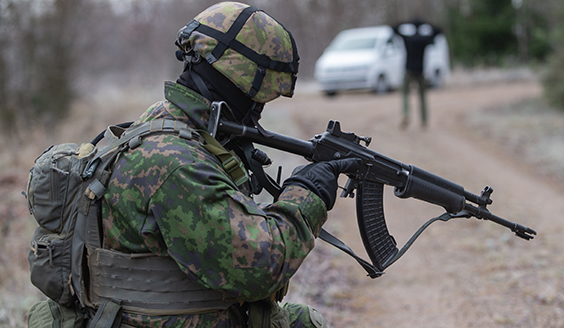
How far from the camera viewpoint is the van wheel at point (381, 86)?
1725 centimetres

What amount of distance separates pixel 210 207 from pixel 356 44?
16192 millimetres

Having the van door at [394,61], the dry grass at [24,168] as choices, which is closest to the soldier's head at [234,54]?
the dry grass at [24,168]

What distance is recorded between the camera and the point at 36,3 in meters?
10.1

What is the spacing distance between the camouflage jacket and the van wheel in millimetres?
15779

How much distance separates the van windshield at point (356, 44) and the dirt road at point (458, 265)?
7.05 m

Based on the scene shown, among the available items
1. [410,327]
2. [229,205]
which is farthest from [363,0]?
[229,205]

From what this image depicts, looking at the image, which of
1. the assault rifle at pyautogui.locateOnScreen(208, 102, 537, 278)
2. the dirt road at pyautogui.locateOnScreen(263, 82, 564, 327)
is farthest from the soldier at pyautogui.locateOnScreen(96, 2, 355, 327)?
the dirt road at pyautogui.locateOnScreen(263, 82, 564, 327)

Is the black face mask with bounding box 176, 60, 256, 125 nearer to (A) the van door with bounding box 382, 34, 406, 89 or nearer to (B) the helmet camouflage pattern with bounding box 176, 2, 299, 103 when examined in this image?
(B) the helmet camouflage pattern with bounding box 176, 2, 299, 103

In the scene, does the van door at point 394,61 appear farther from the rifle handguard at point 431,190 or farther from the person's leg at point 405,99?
the rifle handguard at point 431,190

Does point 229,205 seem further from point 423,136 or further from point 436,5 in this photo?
point 436,5

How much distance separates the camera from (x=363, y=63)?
53.3 ft

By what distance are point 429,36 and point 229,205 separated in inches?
459

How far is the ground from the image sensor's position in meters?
4.57

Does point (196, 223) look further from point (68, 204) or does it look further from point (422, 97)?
point (422, 97)
